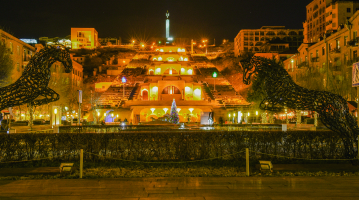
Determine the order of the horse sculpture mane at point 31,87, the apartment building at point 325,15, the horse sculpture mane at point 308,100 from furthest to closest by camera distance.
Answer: the apartment building at point 325,15
the horse sculpture mane at point 31,87
the horse sculpture mane at point 308,100

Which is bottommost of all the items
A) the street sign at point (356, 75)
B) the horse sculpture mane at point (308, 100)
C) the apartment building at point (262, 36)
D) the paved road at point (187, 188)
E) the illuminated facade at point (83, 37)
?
the paved road at point (187, 188)

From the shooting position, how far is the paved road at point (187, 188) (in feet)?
28.3

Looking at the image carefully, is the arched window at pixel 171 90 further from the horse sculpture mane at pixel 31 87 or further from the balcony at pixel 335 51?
the horse sculpture mane at pixel 31 87

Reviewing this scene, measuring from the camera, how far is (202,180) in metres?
10.5

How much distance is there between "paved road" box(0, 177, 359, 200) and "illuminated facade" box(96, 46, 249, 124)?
2452cm

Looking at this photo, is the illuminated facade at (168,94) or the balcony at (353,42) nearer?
the balcony at (353,42)

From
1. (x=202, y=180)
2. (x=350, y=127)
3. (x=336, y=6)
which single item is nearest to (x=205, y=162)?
(x=202, y=180)

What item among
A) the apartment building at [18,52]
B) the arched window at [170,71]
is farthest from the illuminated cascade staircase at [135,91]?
the apartment building at [18,52]

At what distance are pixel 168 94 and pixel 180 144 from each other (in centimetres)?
4632

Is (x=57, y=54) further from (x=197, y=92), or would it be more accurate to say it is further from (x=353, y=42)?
(x=197, y=92)

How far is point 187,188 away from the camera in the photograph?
9461mm

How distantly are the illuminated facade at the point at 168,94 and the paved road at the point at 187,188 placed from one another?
24524mm

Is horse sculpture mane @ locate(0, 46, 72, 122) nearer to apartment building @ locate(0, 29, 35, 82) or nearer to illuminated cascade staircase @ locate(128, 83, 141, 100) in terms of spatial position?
apartment building @ locate(0, 29, 35, 82)

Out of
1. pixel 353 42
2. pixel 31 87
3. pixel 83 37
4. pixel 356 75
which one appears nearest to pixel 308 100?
pixel 356 75
